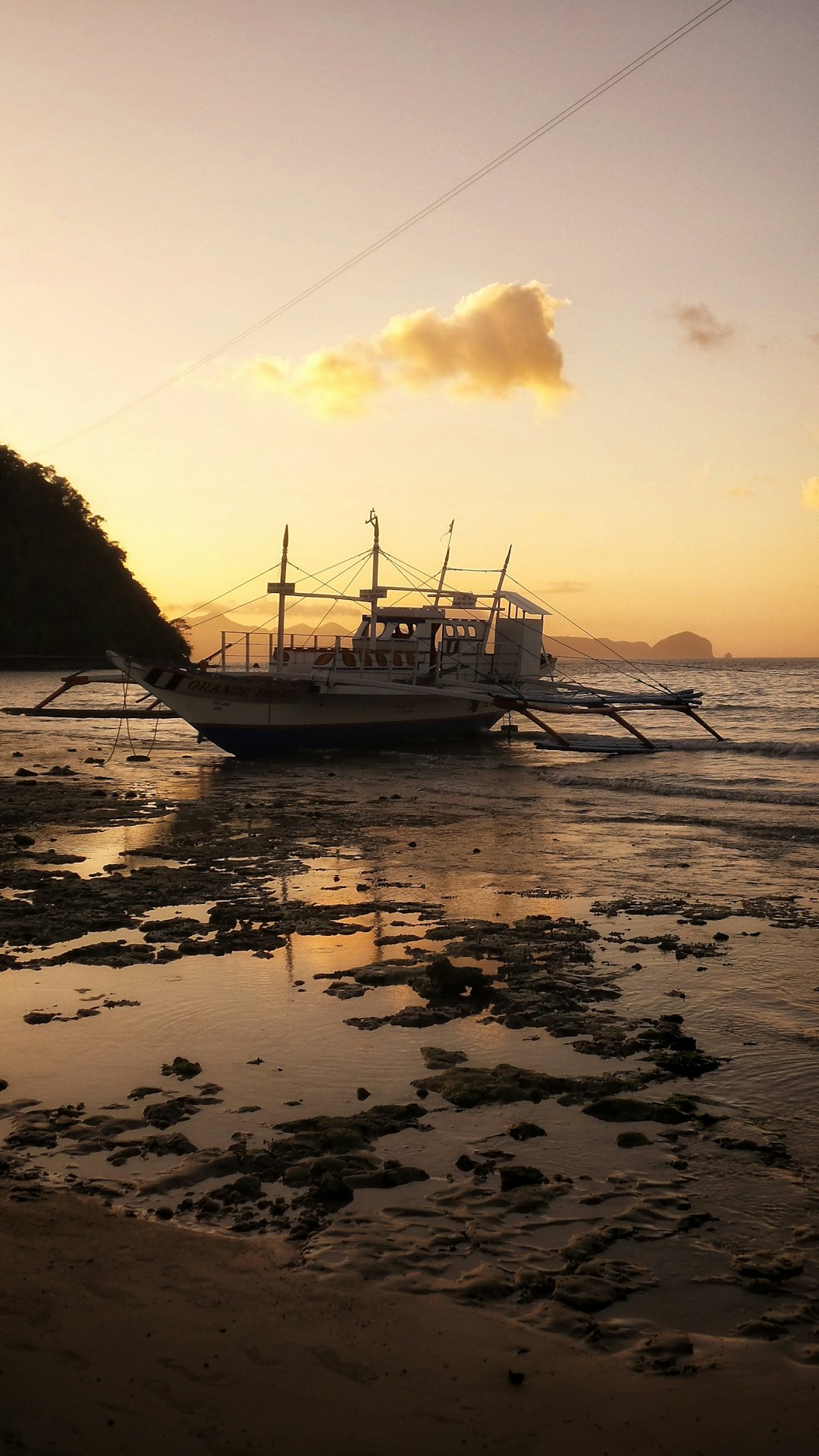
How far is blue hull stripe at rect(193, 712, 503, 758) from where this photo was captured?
88.6 ft

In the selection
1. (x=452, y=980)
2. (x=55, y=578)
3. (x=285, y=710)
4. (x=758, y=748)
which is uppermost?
(x=55, y=578)

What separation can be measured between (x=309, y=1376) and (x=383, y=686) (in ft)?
80.6

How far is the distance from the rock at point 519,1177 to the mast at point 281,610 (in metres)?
21.7

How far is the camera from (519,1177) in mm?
4895

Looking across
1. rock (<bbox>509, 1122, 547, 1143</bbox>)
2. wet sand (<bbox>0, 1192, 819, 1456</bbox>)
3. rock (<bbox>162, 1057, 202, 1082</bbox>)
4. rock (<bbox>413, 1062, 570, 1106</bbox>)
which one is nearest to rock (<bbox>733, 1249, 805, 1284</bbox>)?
wet sand (<bbox>0, 1192, 819, 1456</bbox>)

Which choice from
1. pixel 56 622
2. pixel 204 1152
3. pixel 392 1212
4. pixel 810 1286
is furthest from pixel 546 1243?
pixel 56 622

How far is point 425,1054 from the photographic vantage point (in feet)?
21.4

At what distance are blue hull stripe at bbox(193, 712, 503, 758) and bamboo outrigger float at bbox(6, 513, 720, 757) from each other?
35mm

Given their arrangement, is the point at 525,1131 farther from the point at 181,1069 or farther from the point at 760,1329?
the point at 181,1069

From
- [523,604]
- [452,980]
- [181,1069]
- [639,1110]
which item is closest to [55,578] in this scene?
[523,604]

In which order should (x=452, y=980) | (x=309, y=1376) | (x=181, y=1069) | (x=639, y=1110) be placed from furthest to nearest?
(x=452, y=980) < (x=181, y=1069) < (x=639, y=1110) < (x=309, y=1376)

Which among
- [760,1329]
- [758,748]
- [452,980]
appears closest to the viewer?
[760,1329]

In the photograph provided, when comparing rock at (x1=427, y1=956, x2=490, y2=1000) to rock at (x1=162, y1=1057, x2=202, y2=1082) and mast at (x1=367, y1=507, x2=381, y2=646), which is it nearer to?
rock at (x1=162, y1=1057, x2=202, y2=1082)

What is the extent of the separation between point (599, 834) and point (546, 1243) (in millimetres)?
12706
